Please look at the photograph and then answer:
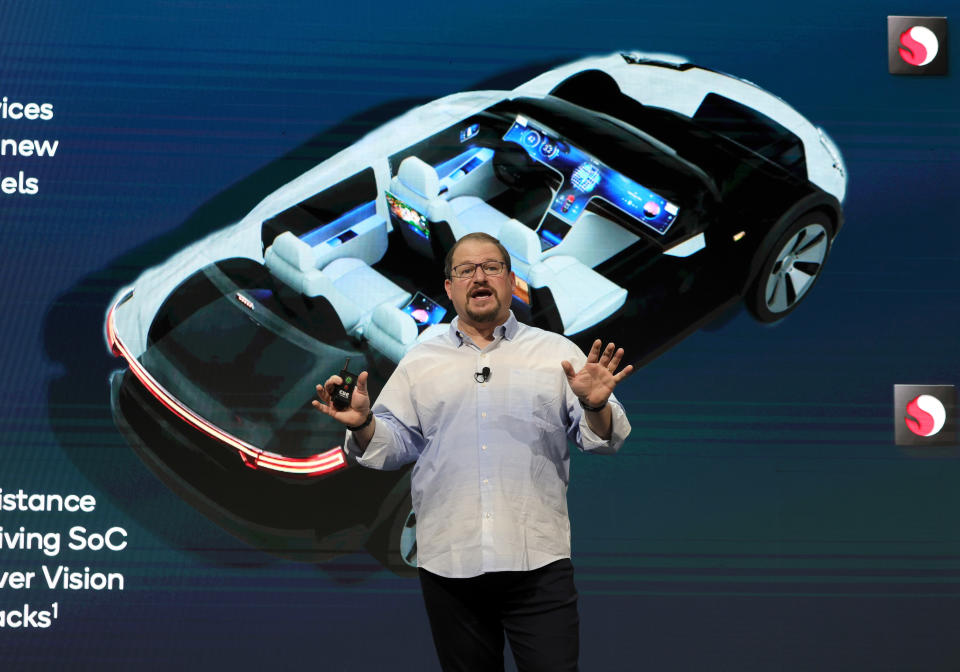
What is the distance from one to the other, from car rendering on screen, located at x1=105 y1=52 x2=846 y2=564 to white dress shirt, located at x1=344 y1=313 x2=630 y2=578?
0.99 m

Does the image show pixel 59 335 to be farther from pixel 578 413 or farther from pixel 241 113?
pixel 578 413

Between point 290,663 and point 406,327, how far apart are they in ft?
3.79

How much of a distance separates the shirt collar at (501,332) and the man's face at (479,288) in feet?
0.11

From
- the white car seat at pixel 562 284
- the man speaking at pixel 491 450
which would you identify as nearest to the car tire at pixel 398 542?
the white car seat at pixel 562 284

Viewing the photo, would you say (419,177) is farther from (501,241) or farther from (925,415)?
(925,415)

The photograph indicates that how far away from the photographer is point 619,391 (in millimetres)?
3422

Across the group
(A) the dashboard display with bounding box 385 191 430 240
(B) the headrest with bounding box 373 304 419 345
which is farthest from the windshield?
(A) the dashboard display with bounding box 385 191 430 240

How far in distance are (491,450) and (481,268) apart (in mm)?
384

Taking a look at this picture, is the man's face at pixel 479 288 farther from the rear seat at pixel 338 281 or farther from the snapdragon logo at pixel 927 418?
the snapdragon logo at pixel 927 418

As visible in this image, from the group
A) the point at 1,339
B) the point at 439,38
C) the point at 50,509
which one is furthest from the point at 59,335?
the point at 439,38

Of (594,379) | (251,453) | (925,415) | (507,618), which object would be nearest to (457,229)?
(251,453)

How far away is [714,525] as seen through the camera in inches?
134

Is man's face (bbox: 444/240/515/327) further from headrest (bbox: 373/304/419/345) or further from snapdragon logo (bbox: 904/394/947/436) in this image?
snapdragon logo (bbox: 904/394/947/436)

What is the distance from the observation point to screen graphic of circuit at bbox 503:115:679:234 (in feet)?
11.2
